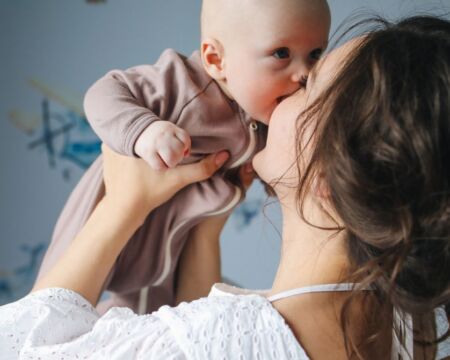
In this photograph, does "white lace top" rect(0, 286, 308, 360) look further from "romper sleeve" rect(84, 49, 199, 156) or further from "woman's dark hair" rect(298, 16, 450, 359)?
"romper sleeve" rect(84, 49, 199, 156)

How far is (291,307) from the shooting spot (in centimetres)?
73

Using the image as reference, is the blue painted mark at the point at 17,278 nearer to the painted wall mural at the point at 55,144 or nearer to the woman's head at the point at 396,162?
the painted wall mural at the point at 55,144

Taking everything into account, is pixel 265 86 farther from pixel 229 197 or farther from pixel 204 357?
pixel 204 357

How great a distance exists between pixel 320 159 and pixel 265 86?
28cm

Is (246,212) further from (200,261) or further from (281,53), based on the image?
(281,53)

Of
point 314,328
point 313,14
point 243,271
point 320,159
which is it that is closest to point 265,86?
point 313,14

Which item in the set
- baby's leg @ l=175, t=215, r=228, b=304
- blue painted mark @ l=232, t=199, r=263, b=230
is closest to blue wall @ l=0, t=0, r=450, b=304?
blue painted mark @ l=232, t=199, r=263, b=230

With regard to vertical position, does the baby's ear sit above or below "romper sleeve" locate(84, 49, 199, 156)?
above

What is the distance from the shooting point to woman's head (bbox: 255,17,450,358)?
654 mm

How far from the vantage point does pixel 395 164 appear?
0.66 metres

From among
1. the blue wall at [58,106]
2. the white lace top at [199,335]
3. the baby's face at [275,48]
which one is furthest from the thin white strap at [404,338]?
the blue wall at [58,106]

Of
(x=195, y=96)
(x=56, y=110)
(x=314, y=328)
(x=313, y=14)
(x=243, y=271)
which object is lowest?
(x=243, y=271)

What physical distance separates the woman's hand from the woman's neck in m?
0.29

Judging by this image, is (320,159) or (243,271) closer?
(320,159)
